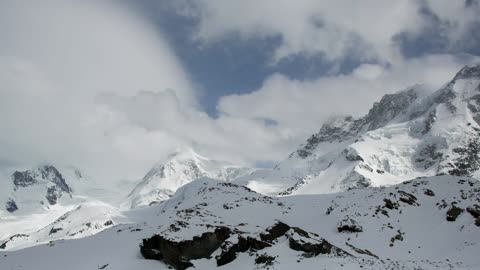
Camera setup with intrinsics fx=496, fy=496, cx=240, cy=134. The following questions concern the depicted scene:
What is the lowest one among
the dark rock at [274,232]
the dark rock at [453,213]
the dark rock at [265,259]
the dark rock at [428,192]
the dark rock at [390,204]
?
the dark rock at [265,259]

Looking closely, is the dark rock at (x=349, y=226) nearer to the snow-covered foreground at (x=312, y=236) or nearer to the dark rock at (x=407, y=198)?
the snow-covered foreground at (x=312, y=236)

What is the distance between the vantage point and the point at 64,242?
60844 mm

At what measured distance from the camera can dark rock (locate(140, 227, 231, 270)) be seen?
4383 centimetres

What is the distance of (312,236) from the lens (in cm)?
4638

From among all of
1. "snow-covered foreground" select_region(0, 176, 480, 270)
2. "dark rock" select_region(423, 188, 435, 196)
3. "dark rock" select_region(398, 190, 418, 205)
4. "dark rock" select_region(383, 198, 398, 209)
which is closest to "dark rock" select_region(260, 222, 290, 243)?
"snow-covered foreground" select_region(0, 176, 480, 270)

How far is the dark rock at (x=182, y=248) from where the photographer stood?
144 ft

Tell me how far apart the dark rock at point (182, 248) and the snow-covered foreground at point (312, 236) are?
93mm

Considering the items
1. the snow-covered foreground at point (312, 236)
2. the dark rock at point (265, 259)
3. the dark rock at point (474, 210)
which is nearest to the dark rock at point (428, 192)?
the snow-covered foreground at point (312, 236)

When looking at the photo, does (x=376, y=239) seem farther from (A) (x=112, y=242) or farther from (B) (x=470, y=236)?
(A) (x=112, y=242)

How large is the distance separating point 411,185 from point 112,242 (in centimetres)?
4663

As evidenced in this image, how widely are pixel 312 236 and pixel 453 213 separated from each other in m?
24.7

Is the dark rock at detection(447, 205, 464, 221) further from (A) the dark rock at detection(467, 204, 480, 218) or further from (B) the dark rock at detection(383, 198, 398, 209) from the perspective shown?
(B) the dark rock at detection(383, 198, 398, 209)

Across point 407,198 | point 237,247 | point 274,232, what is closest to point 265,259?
point 237,247

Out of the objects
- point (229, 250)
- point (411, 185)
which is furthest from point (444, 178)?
point (229, 250)
